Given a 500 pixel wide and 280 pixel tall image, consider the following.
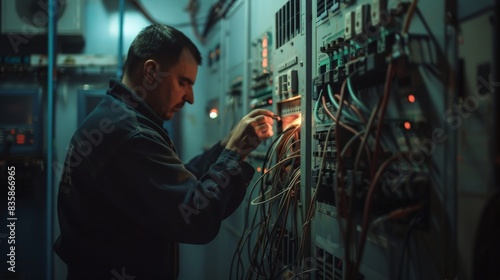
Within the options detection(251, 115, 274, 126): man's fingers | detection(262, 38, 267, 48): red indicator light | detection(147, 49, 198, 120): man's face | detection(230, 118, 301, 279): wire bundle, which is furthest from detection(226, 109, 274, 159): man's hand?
detection(262, 38, 267, 48): red indicator light

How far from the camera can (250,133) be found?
1.74 meters

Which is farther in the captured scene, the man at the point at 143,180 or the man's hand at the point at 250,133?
the man's hand at the point at 250,133

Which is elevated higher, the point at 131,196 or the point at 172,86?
the point at 172,86

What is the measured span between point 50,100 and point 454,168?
303 centimetres

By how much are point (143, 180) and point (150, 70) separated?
0.49 metres

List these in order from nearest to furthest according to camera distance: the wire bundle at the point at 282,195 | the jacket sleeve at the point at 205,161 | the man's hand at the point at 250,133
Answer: the man's hand at the point at 250,133 < the wire bundle at the point at 282,195 < the jacket sleeve at the point at 205,161

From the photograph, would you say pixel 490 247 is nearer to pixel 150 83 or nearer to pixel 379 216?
pixel 379 216

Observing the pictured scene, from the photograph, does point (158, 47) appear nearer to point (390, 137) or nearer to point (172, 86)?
point (172, 86)

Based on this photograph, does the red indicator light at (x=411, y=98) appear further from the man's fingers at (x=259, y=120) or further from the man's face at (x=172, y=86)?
the man's face at (x=172, y=86)

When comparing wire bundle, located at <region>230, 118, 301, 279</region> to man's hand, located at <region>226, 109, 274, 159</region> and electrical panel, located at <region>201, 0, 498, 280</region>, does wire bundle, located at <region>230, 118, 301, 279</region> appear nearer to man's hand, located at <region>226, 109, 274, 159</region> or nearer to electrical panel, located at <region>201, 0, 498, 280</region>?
electrical panel, located at <region>201, 0, 498, 280</region>

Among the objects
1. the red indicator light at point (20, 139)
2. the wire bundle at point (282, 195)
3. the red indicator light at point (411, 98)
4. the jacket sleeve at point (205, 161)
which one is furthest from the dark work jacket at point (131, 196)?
the red indicator light at point (20, 139)

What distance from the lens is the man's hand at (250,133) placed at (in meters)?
1.68

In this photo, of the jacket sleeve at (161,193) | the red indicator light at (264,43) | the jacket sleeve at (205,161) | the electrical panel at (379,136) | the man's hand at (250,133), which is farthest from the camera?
the red indicator light at (264,43)

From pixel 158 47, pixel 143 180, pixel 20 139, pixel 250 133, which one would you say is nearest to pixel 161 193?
pixel 143 180
